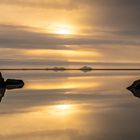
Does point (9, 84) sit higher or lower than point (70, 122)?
higher

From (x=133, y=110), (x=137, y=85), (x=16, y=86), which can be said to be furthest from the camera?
(x=16, y=86)

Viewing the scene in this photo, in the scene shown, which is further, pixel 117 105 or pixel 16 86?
pixel 16 86

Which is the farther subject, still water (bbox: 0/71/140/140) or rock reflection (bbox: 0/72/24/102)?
rock reflection (bbox: 0/72/24/102)

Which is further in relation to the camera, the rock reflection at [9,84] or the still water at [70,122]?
the rock reflection at [9,84]

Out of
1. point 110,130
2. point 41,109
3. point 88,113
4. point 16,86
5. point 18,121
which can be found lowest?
point 110,130

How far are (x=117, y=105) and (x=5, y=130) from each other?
26776 mm

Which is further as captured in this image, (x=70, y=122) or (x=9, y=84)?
(x=9, y=84)

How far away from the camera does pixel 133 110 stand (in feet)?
199

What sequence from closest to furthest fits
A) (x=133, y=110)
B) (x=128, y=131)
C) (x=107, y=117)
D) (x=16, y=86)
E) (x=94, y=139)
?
(x=94, y=139) < (x=128, y=131) < (x=107, y=117) < (x=133, y=110) < (x=16, y=86)

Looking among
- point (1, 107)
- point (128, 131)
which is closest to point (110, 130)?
point (128, 131)

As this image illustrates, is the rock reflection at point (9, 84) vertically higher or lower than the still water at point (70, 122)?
higher

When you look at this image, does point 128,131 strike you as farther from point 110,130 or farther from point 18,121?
point 18,121

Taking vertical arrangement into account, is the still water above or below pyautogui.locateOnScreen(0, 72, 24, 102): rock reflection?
below

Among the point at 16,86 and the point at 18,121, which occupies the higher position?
the point at 16,86
